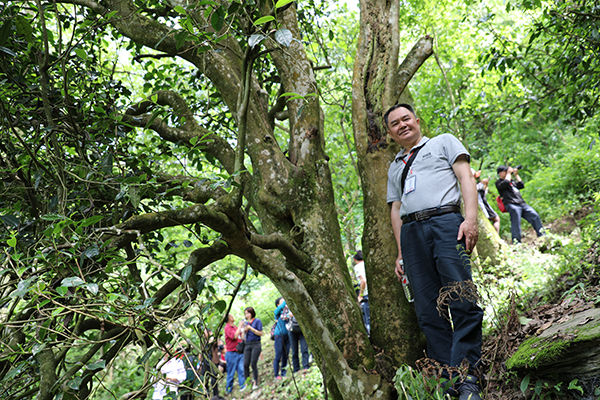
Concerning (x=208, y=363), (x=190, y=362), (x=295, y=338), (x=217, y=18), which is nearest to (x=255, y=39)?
(x=217, y=18)

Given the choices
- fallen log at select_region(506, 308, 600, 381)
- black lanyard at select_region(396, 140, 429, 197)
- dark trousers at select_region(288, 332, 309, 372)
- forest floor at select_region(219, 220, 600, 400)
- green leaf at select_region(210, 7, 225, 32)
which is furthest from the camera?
dark trousers at select_region(288, 332, 309, 372)

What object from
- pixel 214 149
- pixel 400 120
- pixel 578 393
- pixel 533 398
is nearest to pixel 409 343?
pixel 533 398

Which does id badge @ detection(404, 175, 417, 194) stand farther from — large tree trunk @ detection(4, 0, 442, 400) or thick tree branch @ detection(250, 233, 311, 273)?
thick tree branch @ detection(250, 233, 311, 273)

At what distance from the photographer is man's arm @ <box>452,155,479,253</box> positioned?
2.66 metres

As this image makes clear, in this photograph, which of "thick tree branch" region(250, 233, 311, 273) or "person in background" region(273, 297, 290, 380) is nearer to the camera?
"thick tree branch" region(250, 233, 311, 273)

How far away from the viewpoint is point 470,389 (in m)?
2.36

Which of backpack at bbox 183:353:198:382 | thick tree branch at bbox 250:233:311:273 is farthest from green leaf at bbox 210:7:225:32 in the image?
backpack at bbox 183:353:198:382

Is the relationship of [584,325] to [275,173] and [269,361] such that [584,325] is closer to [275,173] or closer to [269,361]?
[275,173]

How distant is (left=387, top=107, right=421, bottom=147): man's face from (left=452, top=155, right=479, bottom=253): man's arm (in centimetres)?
43

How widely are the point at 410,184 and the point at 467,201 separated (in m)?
0.44

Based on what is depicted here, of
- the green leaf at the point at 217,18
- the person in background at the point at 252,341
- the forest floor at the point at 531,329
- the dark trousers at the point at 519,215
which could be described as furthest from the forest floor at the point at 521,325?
the person in background at the point at 252,341

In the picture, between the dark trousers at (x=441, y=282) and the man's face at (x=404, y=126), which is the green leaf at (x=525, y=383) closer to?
the dark trousers at (x=441, y=282)

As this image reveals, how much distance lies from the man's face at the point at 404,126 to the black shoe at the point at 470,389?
178cm

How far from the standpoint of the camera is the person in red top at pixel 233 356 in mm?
9188
